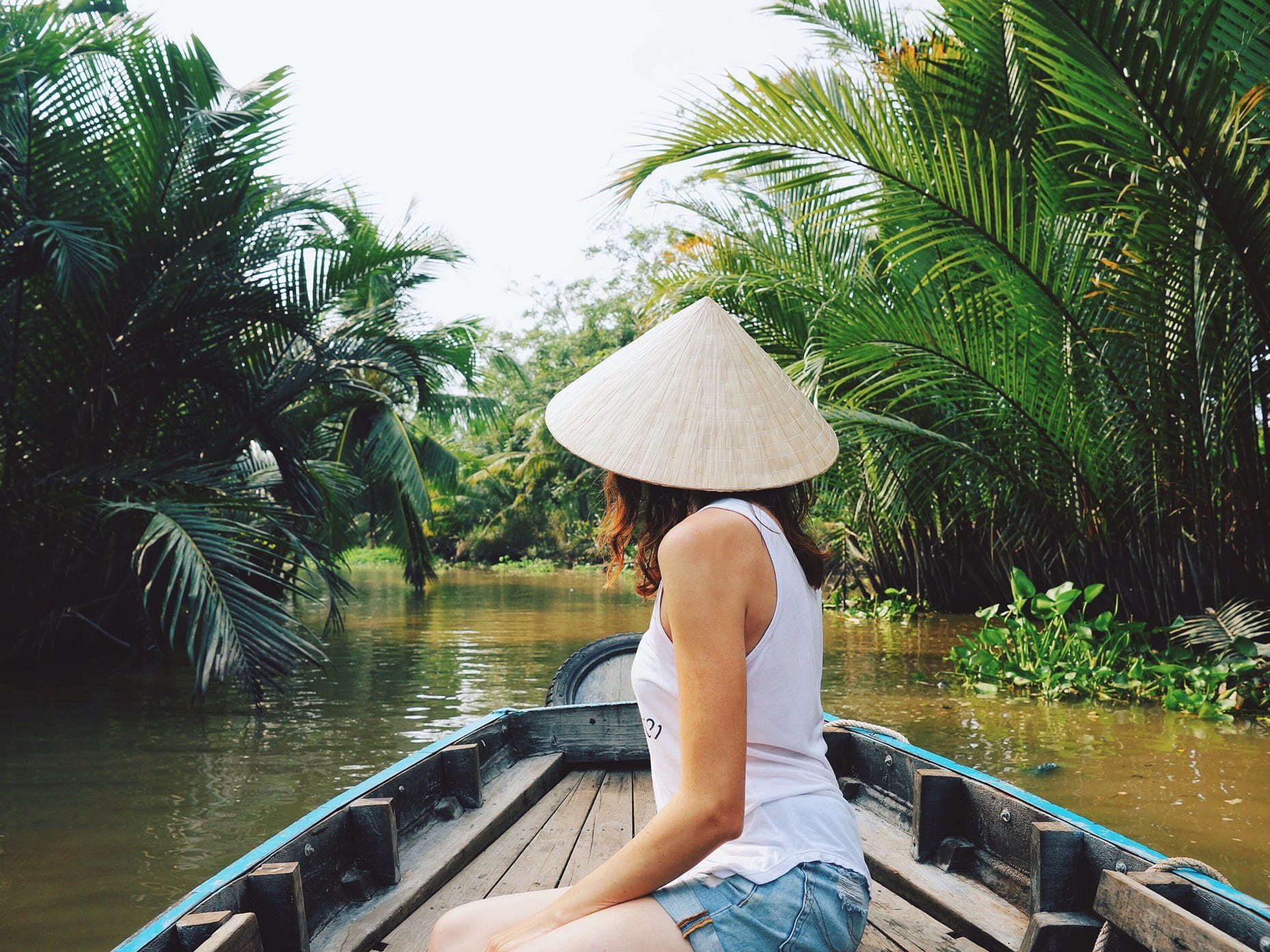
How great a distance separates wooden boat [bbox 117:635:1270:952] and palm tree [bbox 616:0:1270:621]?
12.2 ft

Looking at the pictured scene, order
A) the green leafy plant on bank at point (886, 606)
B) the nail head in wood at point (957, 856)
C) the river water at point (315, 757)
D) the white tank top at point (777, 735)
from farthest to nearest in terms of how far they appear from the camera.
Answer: the green leafy plant on bank at point (886, 606) < the river water at point (315, 757) < the nail head in wood at point (957, 856) < the white tank top at point (777, 735)

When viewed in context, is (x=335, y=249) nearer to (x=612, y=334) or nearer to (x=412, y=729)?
(x=412, y=729)

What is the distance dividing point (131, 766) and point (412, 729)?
1.80m

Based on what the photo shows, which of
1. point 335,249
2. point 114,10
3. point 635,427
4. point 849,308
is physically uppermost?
point 114,10

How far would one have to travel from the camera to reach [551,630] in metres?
13.4

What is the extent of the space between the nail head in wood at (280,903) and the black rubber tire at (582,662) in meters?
3.02

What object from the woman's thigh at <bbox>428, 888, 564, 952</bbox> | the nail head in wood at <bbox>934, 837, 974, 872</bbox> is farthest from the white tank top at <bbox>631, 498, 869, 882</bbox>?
the nail head in wood at <bbox>934, 837, 974, 872</bbox>

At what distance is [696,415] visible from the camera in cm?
158

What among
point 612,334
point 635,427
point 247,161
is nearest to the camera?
point 635,427

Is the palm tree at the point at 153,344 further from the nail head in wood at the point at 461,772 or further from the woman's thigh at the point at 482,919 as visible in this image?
the woman's thigh at the point at 482,919

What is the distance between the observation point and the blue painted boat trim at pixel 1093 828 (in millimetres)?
1975

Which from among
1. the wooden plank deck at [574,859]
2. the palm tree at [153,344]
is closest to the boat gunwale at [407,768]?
the wooden plank deck at [574,859]

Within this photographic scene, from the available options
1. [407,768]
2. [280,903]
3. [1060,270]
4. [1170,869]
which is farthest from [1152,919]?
[1060,270]

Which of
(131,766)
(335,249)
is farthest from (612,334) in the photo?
(131,766)
